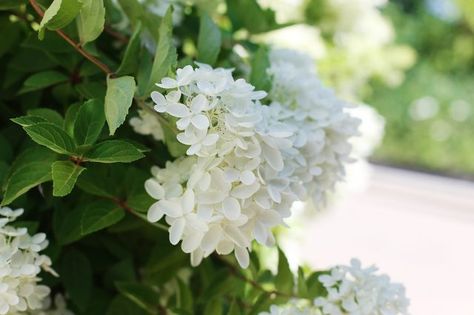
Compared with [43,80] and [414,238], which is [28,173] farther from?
[414,238]

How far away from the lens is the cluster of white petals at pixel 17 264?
0.34 meters

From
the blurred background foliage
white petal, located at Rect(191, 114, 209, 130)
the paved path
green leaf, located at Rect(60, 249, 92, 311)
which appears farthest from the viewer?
the blurred background foliage

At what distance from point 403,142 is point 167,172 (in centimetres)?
321

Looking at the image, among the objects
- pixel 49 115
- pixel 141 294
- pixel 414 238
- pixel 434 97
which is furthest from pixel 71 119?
pixel 434 97

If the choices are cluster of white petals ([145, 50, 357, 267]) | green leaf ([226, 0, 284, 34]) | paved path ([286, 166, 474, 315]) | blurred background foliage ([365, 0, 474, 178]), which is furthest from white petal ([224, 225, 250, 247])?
blurred background foliage ([365, 0, 474, 178])

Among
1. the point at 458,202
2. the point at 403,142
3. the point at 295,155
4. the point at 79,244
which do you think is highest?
the point at 295,155

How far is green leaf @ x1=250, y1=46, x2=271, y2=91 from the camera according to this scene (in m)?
0.41

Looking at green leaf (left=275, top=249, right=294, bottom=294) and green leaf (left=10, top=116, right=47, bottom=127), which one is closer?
green leaf (left=10, top=116, right=47, bottom=127)

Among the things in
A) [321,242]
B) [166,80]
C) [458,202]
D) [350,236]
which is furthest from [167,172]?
[458,202]

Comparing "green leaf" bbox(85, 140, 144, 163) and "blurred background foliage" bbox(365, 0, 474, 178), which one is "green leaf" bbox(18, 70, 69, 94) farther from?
"blurred background foliage" bbox(365, 0, 474, 178)

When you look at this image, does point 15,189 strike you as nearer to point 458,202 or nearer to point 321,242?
point 321,242

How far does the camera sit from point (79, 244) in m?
0.45

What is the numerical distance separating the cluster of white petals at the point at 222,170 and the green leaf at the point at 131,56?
0.13 ft

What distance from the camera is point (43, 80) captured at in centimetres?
40
